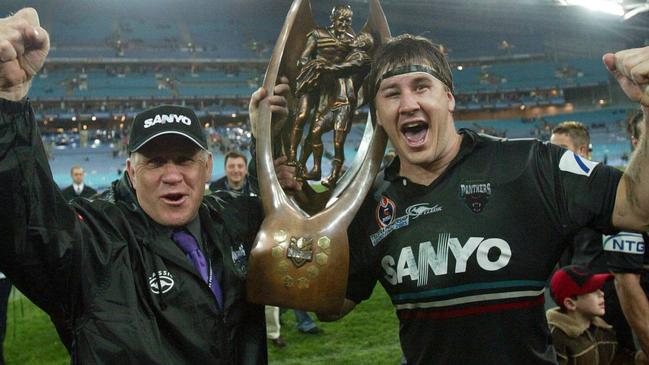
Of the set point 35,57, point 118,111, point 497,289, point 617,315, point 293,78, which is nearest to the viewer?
point 35,57

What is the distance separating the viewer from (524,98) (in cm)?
3381

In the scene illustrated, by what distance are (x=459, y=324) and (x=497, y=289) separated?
0.15 meters

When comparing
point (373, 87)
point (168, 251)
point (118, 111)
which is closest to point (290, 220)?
point (168, 251)

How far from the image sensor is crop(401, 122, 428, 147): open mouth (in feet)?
5.39

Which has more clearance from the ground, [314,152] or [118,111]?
[118,111]

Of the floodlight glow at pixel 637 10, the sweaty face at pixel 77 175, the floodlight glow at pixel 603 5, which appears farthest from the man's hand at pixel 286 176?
the floodlight glow at pixel 603 5

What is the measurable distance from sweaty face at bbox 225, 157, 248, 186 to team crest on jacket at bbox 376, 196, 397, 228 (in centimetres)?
350

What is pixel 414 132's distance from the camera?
1.67m

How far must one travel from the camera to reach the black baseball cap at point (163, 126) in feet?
5.35

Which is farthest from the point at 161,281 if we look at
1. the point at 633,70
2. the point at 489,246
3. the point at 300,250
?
the point at 633,70

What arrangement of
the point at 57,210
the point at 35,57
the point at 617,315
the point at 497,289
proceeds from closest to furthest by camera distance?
the point at 35,57 → the point at 57,210 → the point at 497,289 → the point at 617,315

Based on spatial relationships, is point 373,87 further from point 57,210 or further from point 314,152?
point 57,210

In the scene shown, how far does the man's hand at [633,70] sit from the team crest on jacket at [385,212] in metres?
0.72

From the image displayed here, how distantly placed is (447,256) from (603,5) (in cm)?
2082
